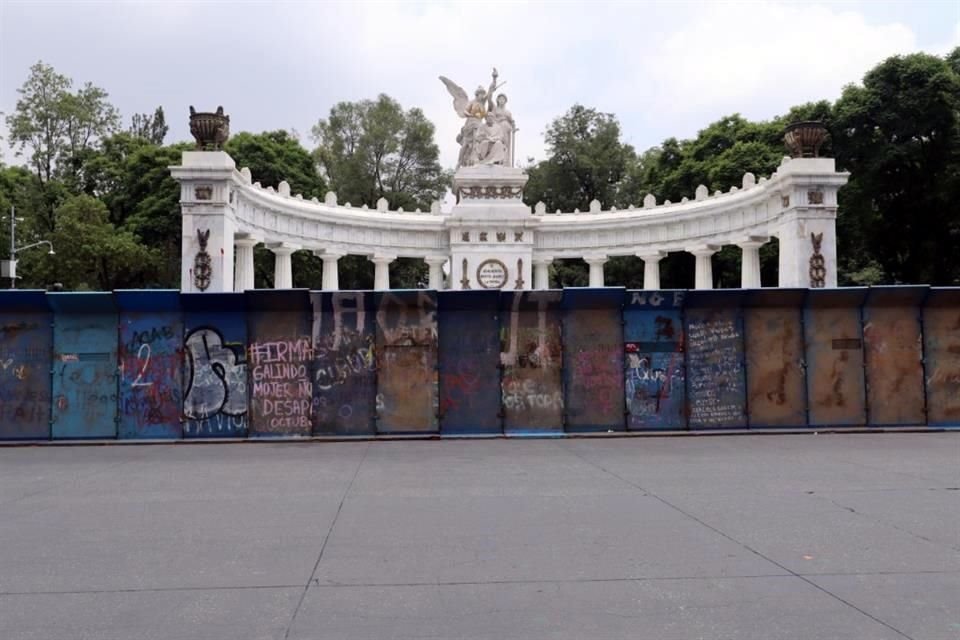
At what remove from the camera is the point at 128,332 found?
17.0 metres

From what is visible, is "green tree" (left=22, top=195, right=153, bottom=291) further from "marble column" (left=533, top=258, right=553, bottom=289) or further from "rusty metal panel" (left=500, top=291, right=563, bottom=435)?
"rusty metal panel" (left=500, top=291, right=563, bottom=435)

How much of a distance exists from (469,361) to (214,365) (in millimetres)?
5247

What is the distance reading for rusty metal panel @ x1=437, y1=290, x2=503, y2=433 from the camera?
17.4 m

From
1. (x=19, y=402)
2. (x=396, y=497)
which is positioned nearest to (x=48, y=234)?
(x=19, y=402)

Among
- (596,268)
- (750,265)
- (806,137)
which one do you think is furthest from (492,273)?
(806,137)

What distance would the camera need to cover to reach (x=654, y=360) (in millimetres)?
17719

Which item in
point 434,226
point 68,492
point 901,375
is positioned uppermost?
point 434,226

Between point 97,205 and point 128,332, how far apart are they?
3581 cm

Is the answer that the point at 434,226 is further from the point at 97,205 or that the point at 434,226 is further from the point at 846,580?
the point at 846,580

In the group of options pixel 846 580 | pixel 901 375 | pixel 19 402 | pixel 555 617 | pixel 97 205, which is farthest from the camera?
pixel 97 205

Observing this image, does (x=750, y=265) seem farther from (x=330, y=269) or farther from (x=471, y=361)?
(x=471, y=361)

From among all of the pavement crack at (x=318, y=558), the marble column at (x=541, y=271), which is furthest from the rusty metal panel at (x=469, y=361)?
the marble column at (x=541, y=271)

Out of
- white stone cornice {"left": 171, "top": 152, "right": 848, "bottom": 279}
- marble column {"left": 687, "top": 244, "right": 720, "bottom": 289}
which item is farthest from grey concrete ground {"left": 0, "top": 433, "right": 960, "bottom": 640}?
marble column {"left": 687, "top": 244, "right": 720, "bottom": 289}

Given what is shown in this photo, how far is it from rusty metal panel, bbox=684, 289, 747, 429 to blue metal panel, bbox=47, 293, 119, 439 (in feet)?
39.4
